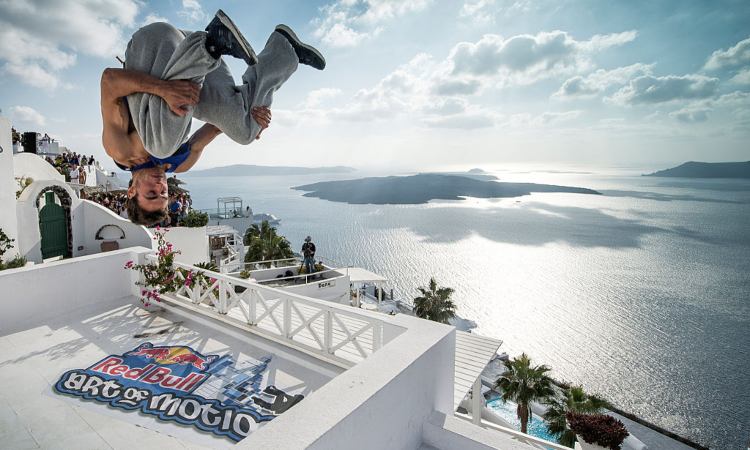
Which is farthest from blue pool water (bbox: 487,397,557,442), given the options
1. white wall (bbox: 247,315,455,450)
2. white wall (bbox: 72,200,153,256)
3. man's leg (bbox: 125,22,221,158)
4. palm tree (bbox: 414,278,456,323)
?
man's leg (bbox: 125,22,221,158)

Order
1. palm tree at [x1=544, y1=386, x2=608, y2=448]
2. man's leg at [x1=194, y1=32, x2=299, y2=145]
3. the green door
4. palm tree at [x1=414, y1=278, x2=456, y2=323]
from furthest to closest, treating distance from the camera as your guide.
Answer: palm tree at [x1=414, y1=278, x2=456, y2=323] < palm tree at [x1=544, y1=386, x2=608, y2=448] < the green door < man's leg at [x1=194, y1=32, x2=299, y2=145]

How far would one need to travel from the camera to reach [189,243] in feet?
51.4

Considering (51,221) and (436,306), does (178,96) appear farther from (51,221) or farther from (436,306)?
(436,306)

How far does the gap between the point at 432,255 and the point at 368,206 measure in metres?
95.1

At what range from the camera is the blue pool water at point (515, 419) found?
26.4m

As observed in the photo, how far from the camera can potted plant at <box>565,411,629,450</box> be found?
11.4 m

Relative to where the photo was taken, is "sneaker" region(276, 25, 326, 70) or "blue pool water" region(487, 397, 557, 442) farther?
"blue pool water" region(487, 397, 557, 442)

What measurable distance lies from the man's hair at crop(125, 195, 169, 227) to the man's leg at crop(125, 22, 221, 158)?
476 mm

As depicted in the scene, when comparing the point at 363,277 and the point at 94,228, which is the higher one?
the point at 94,228

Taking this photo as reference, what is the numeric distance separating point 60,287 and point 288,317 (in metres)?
4.77

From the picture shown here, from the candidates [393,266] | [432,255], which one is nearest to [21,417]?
[393,266]

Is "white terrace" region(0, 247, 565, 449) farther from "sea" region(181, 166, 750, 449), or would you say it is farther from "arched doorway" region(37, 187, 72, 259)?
"sea" region(181, 166, 750, 449)

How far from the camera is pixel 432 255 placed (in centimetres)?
9844

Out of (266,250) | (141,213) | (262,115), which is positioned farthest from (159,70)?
(266,250)
